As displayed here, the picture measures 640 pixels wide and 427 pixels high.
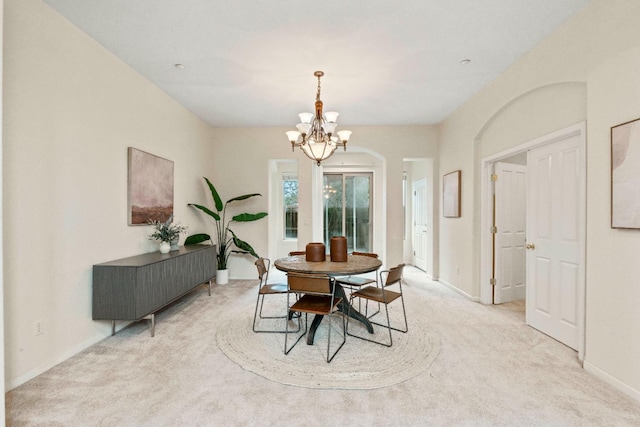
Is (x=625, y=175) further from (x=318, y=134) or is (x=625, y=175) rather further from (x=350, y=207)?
(x=350, y=207)

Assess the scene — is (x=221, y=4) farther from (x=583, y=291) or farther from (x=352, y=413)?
(x=583, y=291)

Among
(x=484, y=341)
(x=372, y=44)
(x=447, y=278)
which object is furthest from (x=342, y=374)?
(x=447, y=278)

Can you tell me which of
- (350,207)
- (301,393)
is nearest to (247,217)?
(350,207)

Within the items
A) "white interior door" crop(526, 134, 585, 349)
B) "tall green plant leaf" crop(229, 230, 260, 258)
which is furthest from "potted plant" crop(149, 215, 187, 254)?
"white interior door" crop(526, 134, 585, 349)

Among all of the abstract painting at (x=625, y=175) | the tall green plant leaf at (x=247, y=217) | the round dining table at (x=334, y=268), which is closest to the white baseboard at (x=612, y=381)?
the abstract painting at (x=625, y=175)

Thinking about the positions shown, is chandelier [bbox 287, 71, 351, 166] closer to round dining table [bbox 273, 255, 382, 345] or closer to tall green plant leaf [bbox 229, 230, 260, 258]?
round dining table [bbox 273, 255, 382, 345]

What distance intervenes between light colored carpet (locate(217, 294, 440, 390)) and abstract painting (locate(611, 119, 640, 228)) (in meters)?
1.71

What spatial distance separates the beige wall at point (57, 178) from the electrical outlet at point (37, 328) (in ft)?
0.09

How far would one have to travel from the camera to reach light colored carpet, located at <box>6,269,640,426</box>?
1.86 metres

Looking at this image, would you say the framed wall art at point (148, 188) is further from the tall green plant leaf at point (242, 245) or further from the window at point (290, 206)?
the window at point (290, 206)

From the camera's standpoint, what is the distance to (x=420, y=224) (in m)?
6.97

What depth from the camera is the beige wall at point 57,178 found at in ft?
7.15

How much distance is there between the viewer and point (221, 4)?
2391 mm

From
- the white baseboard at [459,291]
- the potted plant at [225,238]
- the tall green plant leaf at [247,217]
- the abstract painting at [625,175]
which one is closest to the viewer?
the abstract painting at [625,175]
